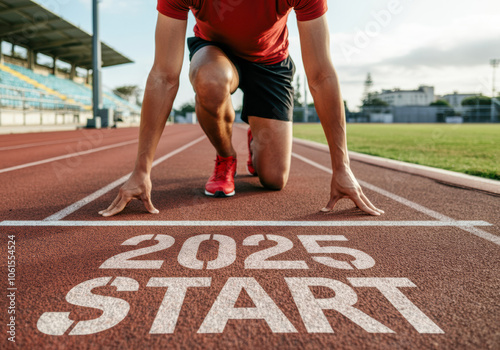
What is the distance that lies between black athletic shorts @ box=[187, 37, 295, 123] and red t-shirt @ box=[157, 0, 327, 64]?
0.08m

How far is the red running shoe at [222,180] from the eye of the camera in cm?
348

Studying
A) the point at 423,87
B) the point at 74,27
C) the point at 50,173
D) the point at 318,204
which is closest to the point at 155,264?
the point at 318,204

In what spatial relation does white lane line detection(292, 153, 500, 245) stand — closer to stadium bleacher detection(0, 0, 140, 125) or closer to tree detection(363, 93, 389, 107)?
stadium bleacher detection(0, 0, 140, 125)

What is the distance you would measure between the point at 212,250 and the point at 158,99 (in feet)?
4.16

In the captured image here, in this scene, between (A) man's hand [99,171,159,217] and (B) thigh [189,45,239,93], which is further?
(B) thigh [189,45,239,93]

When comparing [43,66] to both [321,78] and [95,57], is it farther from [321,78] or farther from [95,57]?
[321,78]

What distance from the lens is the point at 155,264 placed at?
1809mm

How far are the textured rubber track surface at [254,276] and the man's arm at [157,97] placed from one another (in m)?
0.19

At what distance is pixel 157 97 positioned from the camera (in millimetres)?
2703

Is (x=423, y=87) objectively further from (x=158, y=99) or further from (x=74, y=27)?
(x=158, y=99)

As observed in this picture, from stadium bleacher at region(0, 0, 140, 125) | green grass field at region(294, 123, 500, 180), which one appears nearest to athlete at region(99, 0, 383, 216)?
green grass field at region(294, 123, 500, 180)

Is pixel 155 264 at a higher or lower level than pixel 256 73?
lower

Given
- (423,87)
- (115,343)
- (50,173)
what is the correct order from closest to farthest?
1. (115,343)
2. (50,173)
3. (423,87)

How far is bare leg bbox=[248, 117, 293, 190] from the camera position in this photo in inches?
150
